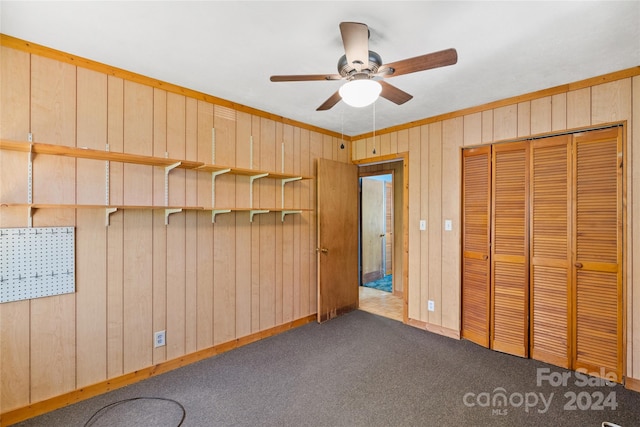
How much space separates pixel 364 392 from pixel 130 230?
2.20m

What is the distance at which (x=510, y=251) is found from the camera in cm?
292

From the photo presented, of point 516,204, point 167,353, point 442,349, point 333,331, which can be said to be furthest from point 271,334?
point 516,204

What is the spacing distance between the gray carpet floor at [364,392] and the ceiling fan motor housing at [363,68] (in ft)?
7.19

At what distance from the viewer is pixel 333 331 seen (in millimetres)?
3463

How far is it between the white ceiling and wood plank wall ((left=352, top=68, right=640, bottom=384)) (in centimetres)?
19

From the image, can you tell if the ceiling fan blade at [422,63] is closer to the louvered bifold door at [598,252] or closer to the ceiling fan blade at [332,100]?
the ceiling fan blade at [332,100]

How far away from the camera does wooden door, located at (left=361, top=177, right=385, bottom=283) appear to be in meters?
5.82

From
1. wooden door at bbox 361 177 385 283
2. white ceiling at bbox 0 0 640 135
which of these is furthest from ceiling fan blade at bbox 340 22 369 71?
wooden door at bbox 361 177 385 283

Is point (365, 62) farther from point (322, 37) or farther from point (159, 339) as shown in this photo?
point (159, 339)

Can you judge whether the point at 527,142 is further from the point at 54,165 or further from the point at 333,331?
the point at 54,165

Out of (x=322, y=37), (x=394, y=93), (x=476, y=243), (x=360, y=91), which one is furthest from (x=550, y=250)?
(x=322, y=37)

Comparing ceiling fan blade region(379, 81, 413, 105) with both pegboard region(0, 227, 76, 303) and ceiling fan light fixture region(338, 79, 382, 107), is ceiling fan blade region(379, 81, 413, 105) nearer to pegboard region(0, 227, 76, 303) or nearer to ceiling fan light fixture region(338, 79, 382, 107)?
ceiling fan light fixture region(338, 79, 382, 107)

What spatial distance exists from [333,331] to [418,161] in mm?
2213

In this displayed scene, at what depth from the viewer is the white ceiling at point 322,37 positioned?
5.39 feet
